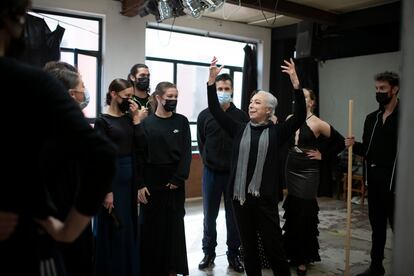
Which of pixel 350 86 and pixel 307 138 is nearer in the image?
pixel 307 138

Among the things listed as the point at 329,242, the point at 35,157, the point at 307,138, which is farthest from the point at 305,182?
the point at 35,157

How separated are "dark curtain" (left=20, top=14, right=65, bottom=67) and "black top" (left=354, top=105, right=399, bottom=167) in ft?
11.2

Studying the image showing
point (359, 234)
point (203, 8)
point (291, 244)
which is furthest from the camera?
point (359, 234)

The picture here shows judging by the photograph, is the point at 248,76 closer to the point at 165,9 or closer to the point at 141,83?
the point at 165,9

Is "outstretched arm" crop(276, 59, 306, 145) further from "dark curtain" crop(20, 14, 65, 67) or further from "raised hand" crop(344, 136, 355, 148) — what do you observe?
"dark curtain" crop(20, 14, 65, 67)

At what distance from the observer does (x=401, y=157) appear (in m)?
1.08

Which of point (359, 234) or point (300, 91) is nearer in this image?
point (300, 91)

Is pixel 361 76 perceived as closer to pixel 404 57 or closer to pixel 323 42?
pixel 323 42

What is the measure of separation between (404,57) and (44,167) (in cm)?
97

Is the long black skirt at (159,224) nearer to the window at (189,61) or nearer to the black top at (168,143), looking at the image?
the black top at (168,143)

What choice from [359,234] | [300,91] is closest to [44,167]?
[300,91]

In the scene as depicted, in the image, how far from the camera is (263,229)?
8.25ft

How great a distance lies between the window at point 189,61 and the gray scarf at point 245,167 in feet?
11.2

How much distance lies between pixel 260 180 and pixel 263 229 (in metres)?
0.32
